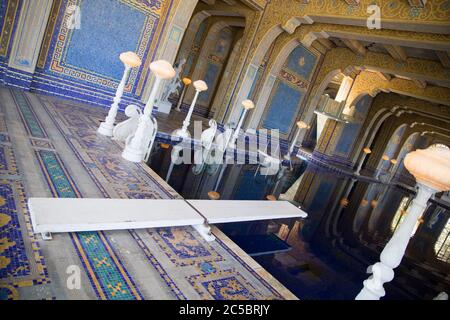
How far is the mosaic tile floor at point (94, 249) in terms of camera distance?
5.92 ft

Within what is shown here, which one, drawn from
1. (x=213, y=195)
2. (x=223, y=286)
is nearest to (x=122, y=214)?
(x=223, y=286)

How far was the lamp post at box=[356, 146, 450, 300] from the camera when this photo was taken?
2049 mm

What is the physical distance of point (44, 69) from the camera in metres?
6.13

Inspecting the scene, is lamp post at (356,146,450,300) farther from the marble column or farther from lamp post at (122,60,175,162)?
the marble column

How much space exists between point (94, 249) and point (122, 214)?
39 cm

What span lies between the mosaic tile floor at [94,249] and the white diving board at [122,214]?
0.11 metres

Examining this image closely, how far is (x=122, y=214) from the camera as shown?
2.51 metres

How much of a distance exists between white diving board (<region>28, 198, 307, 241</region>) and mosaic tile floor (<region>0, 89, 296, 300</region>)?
114mm

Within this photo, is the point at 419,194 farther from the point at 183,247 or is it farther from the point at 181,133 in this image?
the point at 181,133

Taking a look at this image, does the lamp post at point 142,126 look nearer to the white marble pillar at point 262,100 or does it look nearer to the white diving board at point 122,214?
the white diving board at point 122,214

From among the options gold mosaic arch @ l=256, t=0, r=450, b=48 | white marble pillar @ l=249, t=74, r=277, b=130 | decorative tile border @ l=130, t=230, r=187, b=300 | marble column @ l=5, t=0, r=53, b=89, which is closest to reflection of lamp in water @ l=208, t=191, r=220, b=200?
decorative tile border @ l=130, t=230, r=187, b=300

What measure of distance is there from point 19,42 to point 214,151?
4588 millimetres
